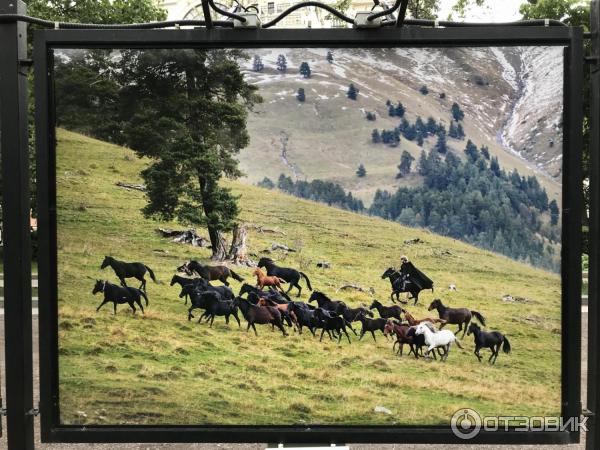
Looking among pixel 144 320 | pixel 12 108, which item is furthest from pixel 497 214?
pixel 12 108

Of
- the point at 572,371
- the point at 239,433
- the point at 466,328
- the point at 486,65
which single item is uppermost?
the point at 486,65

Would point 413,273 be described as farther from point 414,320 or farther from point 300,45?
point 300,45

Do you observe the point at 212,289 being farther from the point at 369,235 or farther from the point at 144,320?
the point at 369,235

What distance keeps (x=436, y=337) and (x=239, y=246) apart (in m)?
1.21

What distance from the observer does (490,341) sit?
260 centimetres

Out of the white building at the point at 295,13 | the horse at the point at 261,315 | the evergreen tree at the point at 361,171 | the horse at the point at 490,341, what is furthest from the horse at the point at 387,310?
the white building at the point at 295,13

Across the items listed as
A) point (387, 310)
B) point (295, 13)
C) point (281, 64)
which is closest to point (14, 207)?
point (281, 64)

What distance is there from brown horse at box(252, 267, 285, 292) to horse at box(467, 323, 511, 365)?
1.09 m

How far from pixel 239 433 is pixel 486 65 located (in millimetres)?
2467

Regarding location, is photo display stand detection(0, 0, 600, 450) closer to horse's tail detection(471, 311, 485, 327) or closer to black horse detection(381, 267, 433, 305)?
horse's tail detection(471, 311, 485, 327)

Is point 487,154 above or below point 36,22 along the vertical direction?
below

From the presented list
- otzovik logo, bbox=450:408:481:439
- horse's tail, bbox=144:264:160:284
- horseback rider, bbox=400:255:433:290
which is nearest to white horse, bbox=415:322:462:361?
horseback rider, bbox=400:255:433:290

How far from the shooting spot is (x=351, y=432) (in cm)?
260

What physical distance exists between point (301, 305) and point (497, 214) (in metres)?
1.21
